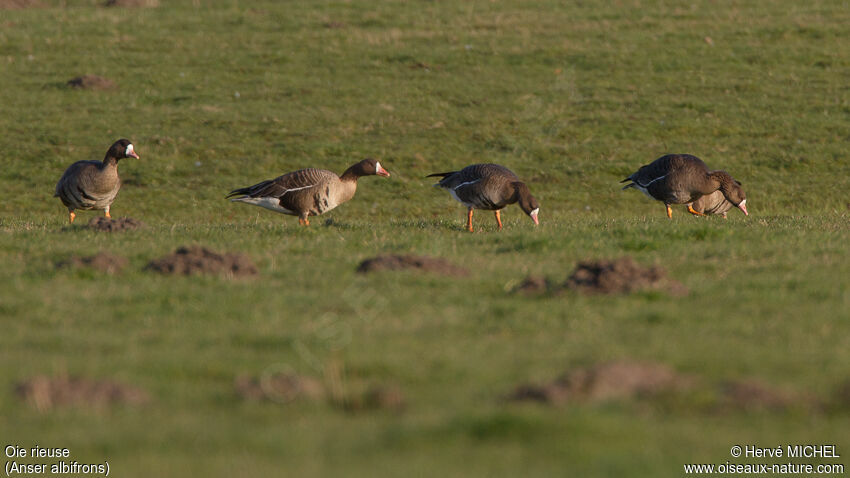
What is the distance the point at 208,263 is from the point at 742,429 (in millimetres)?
7978

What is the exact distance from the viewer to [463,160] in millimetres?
32281

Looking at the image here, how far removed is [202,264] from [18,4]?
5112 cm

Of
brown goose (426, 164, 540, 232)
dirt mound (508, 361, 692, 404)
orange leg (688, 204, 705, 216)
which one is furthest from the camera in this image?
orange leg (688, 204, 705, 216)

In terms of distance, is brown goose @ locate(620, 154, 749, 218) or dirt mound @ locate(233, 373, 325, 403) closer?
dirt mound @ locate(233, 373, 325, 403)

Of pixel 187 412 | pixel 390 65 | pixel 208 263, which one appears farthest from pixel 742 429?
pixel 390 65

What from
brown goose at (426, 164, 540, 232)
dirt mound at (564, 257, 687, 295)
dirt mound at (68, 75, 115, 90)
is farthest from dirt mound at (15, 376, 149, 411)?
dirt mound at (68, 75, 115, 90)

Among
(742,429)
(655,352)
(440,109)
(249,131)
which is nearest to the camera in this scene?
(742,429)

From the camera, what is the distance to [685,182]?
21.4 meters

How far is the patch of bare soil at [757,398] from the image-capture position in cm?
754

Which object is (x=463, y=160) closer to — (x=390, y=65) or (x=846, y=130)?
(x=390, y=65)

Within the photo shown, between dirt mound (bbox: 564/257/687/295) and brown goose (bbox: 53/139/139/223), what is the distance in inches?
470

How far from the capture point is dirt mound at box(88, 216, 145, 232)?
57.3 ft

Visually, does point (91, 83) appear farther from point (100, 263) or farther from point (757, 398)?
point (757, 398)

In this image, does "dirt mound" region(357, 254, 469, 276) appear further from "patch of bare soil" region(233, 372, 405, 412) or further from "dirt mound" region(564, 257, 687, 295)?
"patch of bare soil" region(233, 372, 405, 412)
